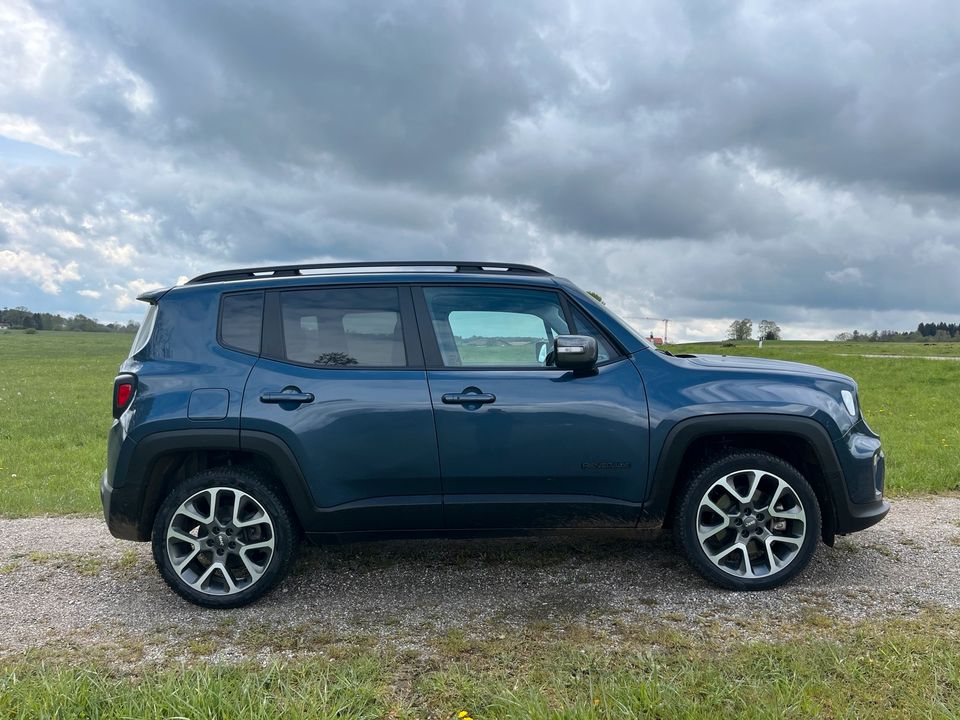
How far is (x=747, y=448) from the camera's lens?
14.3 ft

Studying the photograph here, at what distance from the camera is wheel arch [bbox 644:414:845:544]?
13.3ft

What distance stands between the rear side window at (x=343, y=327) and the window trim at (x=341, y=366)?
0.02 metres

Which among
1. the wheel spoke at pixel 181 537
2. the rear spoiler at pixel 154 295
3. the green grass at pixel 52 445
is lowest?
the green grass at pixel 52 445

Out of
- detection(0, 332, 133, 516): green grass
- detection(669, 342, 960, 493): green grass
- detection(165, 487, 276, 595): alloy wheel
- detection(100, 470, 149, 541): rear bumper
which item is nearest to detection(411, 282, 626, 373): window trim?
detection(165, 487, 276, 595): alloy wheel

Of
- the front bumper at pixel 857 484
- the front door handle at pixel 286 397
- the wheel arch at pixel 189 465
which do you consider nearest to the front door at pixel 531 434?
the front door handle at pixel 286 397

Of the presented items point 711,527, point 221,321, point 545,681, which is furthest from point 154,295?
point 711,527

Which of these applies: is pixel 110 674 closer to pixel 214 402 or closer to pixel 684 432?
pixel 214 402

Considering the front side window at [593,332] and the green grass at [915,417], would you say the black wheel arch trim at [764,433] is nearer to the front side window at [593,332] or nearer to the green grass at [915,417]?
the front side window at [593,332]

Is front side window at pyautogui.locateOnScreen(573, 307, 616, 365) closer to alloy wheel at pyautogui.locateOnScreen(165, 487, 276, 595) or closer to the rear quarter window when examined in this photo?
alloy wheel at pyautogui.locateOnScreen(165, 487, 276, 595)

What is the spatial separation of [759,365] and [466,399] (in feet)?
6.04

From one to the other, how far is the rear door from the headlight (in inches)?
95.1

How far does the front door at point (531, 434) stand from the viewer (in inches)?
156

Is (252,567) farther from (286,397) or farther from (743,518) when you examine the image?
(743,518)

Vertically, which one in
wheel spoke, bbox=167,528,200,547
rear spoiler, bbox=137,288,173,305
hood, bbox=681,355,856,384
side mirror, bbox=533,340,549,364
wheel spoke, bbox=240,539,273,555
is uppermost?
rear spoiler, bbox=137,288,173,305
